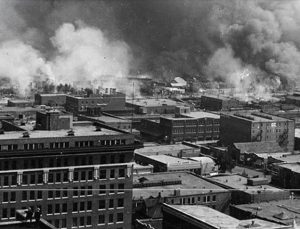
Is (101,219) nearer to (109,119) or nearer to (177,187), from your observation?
(177,187)

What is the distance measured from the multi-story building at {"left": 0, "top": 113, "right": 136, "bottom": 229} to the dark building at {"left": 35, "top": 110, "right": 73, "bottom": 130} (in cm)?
225

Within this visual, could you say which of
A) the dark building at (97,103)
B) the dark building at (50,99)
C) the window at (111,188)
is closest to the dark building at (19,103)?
the dark building at (50,99)

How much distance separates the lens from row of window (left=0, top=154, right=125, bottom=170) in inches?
1018

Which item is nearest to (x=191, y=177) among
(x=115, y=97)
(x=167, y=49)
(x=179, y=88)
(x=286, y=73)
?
(x=115, y=97)

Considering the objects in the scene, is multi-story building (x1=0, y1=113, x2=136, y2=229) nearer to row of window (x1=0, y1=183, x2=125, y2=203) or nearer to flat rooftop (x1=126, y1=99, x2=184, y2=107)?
row of window (x1=0, y1=183, x2=125, y2=203)

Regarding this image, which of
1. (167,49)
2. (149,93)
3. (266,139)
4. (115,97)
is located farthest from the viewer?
(167,49)

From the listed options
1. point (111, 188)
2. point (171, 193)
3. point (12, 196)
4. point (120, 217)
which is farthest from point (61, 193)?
point (171, 193)

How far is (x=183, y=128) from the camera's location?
60.2 meters

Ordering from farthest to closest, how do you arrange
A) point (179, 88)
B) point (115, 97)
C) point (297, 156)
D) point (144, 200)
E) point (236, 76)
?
point (236, 76)
point (179, 88)
point (115, 97)
point (297, 156)
point (144, 200)

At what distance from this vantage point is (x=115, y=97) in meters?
70.2

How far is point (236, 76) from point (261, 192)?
6719cm

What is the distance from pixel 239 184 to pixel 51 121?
1248 centimetres

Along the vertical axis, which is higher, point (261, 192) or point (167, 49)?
point (167, 49)

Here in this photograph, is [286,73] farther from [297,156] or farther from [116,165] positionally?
[116,165]
